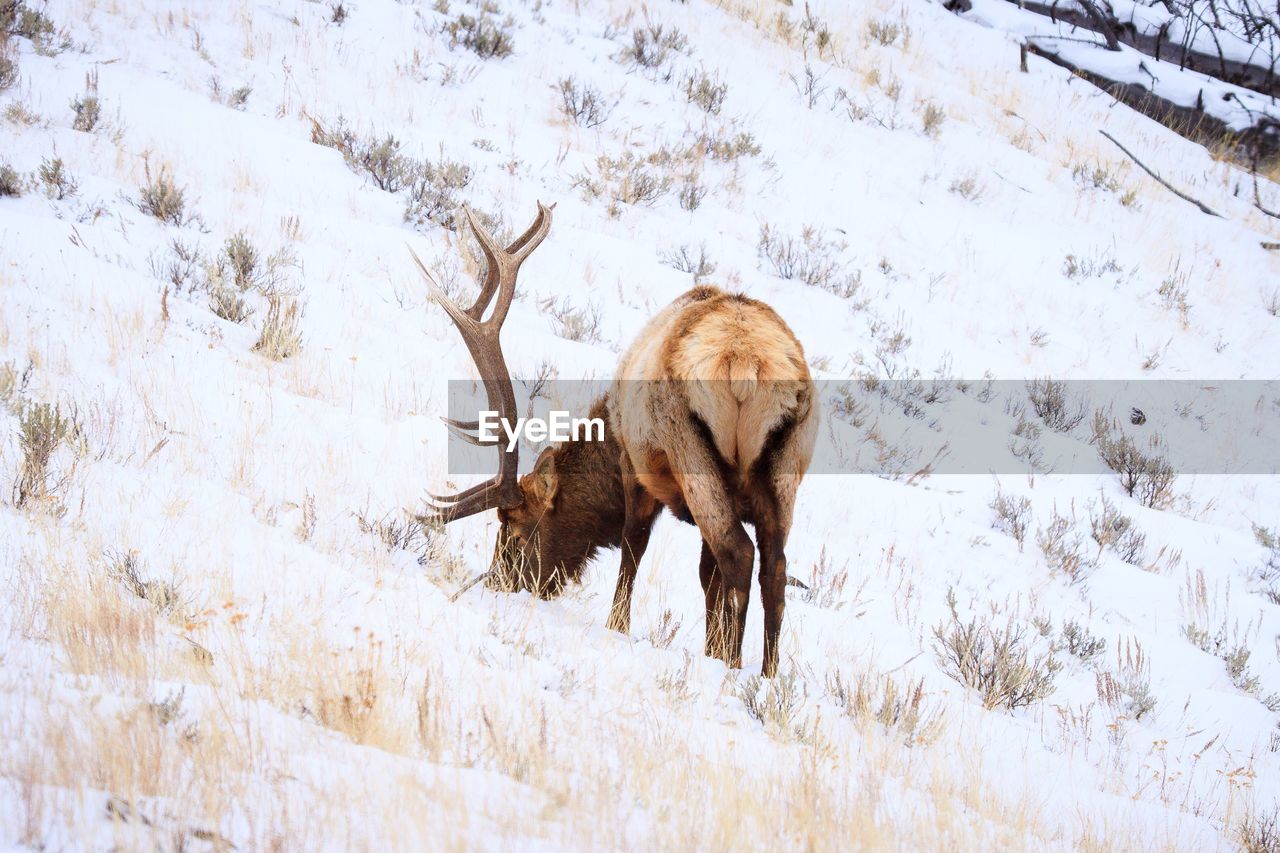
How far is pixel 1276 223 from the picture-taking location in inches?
491

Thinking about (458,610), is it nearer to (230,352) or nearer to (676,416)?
(676,416)

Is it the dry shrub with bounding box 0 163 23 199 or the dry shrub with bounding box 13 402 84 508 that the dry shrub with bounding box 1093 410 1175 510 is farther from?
the dry shrub with bounding box 0 163 23 199

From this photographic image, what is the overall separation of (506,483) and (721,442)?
1.38 m

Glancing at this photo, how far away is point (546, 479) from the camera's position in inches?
181

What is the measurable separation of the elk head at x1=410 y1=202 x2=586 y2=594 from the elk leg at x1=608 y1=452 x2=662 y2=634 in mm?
404

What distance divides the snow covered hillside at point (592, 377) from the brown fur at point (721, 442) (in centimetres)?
33

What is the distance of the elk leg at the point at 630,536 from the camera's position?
4.20 meters

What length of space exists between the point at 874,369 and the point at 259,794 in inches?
267

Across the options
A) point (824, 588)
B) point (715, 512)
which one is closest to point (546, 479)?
point (715, 512)

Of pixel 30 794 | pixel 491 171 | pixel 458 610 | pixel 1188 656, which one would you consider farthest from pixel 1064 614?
pixel 491 171

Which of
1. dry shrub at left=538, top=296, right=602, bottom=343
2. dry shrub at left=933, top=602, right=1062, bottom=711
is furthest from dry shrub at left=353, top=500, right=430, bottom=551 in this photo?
dry shrub at left=538, top=296, right=602, bottom=343

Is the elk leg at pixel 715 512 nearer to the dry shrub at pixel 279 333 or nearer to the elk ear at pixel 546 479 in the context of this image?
the elk ear at pixel 546 479

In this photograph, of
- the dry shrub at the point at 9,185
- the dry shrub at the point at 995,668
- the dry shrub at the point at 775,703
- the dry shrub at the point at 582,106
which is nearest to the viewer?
the dry shrub at the point at 775,703

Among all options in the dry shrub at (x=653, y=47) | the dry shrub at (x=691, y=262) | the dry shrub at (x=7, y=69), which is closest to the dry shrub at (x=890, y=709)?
the dry shrub at (x=691, y=262)
